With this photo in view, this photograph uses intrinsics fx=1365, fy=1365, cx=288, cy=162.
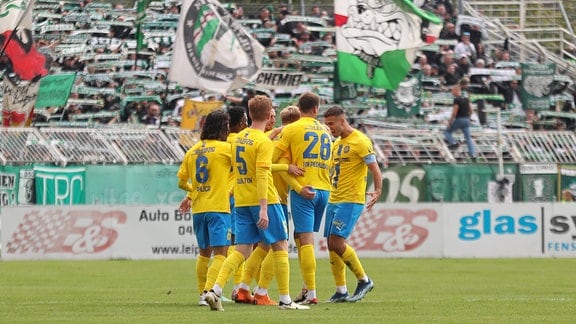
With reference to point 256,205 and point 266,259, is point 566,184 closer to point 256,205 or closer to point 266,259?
point 266,259

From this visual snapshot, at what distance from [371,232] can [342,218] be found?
12.6 meters

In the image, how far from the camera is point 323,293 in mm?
17328

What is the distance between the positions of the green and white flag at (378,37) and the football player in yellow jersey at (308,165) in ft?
59.6

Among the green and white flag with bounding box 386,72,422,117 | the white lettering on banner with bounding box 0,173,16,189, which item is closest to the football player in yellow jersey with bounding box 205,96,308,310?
the white lettering on banner with bounding box 0,173,16,189

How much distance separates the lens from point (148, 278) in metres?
21.2

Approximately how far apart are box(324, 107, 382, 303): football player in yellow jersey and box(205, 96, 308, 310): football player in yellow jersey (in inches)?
52.0

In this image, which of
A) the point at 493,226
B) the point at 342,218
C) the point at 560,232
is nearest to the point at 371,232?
the point at 493,226

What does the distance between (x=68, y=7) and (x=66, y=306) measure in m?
25.7

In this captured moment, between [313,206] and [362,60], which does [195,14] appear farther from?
[313,206]

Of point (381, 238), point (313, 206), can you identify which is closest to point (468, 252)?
point (381, 238)

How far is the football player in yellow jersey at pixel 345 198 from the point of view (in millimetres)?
15344

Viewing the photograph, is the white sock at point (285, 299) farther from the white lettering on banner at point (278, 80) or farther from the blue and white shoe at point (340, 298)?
the white lettering on banner at point (278, 80)

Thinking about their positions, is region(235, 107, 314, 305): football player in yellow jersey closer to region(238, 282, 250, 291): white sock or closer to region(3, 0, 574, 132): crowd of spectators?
region(238, 282, 250, 291): white sock

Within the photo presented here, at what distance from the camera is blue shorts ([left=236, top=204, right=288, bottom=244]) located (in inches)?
550
